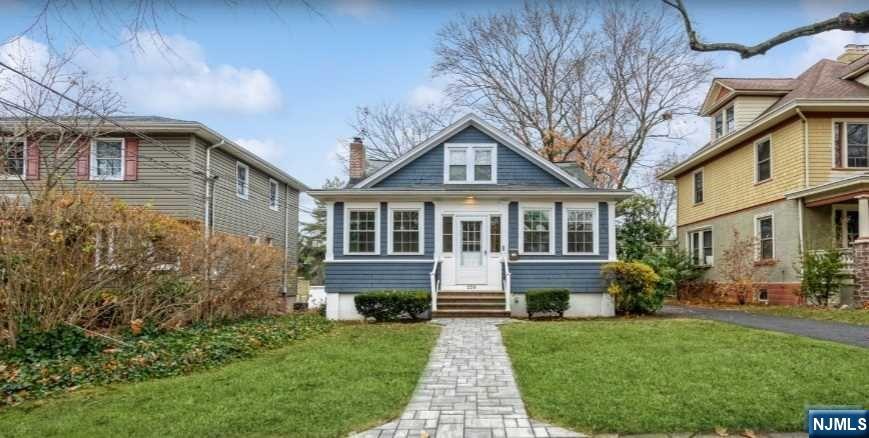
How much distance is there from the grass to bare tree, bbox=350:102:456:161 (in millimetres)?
19907

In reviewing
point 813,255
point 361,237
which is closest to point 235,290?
point 361,237

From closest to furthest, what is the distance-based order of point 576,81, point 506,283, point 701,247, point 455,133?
point 506,283 < point 455,133 < point 701,247 < point 576,81

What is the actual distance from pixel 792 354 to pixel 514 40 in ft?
64.1

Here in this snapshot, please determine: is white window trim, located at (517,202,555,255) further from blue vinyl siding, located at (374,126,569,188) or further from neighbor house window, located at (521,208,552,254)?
blue vinyl siding, located at (374,126,569,188)

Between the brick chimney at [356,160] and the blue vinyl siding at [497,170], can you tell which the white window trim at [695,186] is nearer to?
the blue vinyl siding at [497,170]

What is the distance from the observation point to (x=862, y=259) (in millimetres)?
11258

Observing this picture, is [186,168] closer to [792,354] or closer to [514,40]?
[792,354]

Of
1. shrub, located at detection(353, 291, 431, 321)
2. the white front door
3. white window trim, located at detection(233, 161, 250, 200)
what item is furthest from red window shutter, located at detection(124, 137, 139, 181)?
the white front door

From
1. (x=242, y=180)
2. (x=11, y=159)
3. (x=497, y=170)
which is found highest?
(x=242, y=180)

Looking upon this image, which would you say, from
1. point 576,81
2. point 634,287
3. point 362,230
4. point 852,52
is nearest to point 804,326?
point 634,287

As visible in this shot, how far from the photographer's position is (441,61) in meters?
24.3

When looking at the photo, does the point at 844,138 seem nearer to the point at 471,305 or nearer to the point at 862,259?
the point at 862,259

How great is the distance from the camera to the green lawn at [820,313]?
9766 millimetres

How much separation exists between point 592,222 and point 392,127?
1661 centimetres
